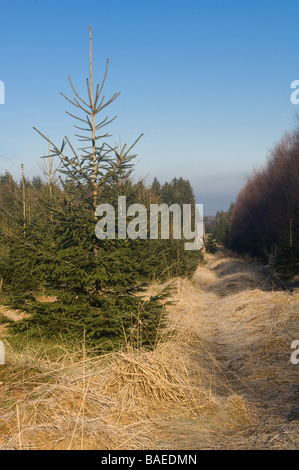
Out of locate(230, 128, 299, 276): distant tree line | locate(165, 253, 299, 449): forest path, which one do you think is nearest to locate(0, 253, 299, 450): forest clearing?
locate(165, 253, 299, 449): forest path

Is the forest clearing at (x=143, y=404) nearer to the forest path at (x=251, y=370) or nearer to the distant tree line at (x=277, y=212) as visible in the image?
the forest path at (x=251, y=370)

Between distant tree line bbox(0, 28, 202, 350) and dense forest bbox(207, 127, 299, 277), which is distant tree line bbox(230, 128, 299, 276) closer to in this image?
dense forest bbox(207, 127, 299, 277)

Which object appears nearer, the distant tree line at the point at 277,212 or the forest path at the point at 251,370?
the forest path at the point at 251,370

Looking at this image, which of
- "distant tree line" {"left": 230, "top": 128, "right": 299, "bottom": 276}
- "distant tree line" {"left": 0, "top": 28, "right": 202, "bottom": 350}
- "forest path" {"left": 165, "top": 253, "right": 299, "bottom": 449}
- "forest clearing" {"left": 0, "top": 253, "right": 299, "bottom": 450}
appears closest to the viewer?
"forest clearing" {"left": 0, "top": 253, "right": 299, "bottom": 450}

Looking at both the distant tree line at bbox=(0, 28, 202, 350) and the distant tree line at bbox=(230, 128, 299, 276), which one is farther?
the distant tree line at bbox=(230, 128, 299, 276)

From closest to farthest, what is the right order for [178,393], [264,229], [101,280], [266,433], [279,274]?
[266,433] → [178,393] → [101,280] → [279,274] → [264,229]

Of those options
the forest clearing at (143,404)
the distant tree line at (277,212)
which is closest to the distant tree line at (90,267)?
the forest clearing at (143,404)

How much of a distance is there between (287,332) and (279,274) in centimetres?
1033

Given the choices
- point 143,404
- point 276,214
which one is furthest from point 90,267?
point 276,214

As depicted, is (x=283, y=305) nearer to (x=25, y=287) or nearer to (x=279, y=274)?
(x=25, y=287)

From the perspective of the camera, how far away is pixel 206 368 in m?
5.80

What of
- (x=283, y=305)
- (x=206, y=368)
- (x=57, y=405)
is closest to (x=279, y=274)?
(x=283, y=305)

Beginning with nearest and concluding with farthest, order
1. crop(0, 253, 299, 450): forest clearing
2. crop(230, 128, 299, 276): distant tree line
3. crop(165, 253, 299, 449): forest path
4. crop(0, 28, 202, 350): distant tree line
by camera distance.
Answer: crop(0, 253, 299, 450): forest clearing, crop(165, 253, 299, 449): forest path, crop(0, 28, 202, 350): distant tree line, crop(230, 128, 299, 276): distant tree line

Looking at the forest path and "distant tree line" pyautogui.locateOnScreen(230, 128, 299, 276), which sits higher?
"distant tree line" pyautogui.locateOnScreen(230, 128, 299, 276)
